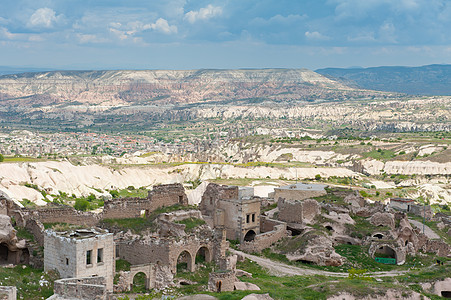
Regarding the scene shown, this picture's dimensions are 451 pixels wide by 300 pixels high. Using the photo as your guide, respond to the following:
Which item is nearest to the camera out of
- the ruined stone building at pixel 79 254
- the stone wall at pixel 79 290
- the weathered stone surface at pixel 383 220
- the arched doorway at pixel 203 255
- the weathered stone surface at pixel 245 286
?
the stone wall at pixel 79 290

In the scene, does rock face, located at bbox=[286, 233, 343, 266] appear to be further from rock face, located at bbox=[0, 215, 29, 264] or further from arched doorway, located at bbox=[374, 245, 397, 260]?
rock face, located at bbox=[0, 215, 29, 264]

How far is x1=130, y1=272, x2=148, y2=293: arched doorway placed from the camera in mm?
29297

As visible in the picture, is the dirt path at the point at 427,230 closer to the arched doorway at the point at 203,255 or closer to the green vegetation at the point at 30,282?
the arched doorway at the point at 203,255

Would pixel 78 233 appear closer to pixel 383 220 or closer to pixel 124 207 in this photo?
pixel 124 207

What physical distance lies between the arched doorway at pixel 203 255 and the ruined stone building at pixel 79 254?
Answer: 845 centimetres

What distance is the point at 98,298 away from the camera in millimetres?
22297

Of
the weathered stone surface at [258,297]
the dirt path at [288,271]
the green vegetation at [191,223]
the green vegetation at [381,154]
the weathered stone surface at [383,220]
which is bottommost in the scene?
the green vegetation at [381,154]

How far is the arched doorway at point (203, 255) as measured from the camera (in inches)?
1403

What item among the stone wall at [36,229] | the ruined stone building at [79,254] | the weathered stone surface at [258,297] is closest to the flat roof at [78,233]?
the ruined stone building at [79,254]

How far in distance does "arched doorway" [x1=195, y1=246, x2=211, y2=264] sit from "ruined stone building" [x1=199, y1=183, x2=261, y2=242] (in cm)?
779

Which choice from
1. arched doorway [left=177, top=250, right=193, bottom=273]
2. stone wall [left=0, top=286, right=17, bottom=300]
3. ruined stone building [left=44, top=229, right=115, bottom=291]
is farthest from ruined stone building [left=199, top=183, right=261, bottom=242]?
stone wall [left=0, top=286, right=17, bottom=300]

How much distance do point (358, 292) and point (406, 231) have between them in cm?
1919

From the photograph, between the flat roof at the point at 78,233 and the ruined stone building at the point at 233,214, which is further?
the ruined stone building at the point at 233,214

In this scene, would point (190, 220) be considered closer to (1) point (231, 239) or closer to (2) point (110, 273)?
(1) point (231, 239)
